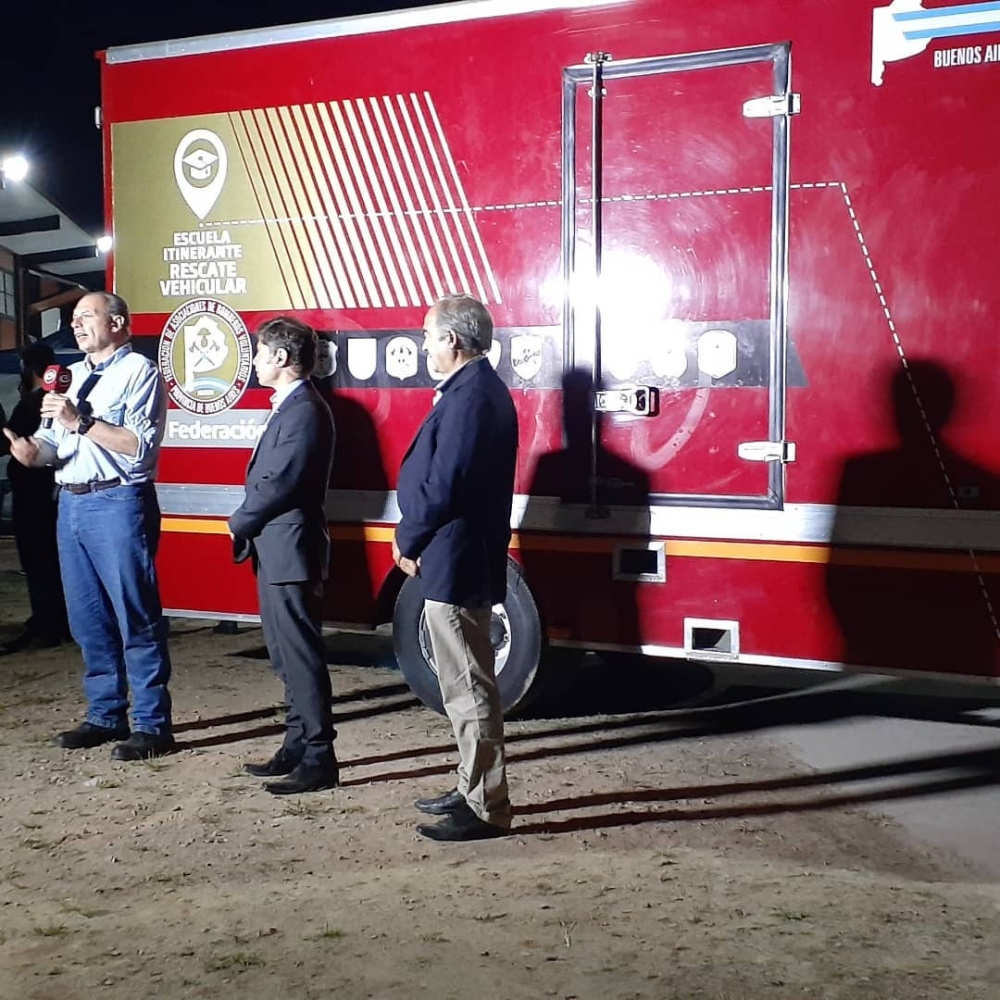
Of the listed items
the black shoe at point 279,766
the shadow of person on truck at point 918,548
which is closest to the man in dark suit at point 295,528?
the black shoe at point 279,766

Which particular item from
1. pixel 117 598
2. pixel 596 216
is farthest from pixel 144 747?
pixel 596 216

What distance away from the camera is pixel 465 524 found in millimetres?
4059

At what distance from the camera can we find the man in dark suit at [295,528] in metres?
4.59

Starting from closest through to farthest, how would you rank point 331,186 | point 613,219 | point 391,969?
1. point 391,969
2. point 613,219
3. point 331,186

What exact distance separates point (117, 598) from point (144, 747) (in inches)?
24.8

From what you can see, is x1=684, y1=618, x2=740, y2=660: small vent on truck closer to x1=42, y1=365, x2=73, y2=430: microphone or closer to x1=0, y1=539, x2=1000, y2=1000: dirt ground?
x1=0, y1=539, x2=1000, y2=1000: dirt ground

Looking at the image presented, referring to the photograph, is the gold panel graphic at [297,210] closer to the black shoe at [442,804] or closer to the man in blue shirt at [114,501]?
the man in blue shirt at [114,501]

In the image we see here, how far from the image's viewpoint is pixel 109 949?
11.3 feet

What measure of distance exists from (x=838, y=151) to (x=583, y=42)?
1164 millimetres

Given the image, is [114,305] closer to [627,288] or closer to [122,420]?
[122,420]

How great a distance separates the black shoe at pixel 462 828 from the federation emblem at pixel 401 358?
2080mm

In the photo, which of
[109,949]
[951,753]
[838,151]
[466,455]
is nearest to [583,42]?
[838,151]

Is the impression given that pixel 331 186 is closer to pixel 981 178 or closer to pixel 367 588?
pixel 367 588

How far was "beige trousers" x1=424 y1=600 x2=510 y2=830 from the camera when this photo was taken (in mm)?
4078
